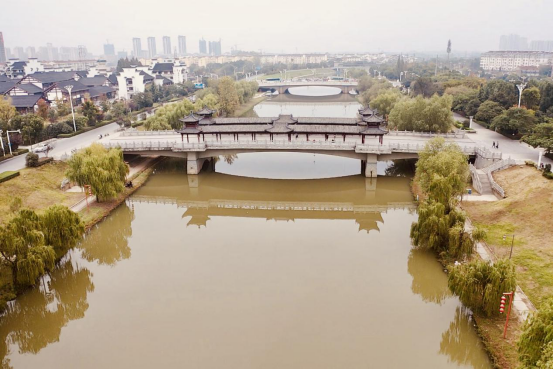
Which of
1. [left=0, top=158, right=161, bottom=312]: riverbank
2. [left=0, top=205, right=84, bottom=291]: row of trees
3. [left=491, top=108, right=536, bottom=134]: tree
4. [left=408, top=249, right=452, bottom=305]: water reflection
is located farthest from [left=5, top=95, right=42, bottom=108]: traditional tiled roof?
[left=491, top=108, right=536, bottom=134]: tree

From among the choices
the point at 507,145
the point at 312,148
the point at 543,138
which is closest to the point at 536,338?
Result: the point at 312,148

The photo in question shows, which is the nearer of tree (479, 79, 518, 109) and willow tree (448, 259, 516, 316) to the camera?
willow tree (448, 259, 516, 316)

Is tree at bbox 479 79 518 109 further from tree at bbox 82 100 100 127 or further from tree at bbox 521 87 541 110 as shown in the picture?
tree at bbox 82 100 100 127

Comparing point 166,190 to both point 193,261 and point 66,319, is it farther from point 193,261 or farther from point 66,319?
point 66,319

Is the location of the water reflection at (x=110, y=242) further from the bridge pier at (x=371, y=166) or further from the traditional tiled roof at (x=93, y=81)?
the traditional tiled roof at (x=93, y=81)

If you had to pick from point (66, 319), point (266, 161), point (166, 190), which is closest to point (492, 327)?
point (66, 319)

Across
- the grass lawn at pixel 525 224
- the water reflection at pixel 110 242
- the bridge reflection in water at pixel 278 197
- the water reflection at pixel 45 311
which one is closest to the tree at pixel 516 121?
the grass lawn at pixel 525 224
